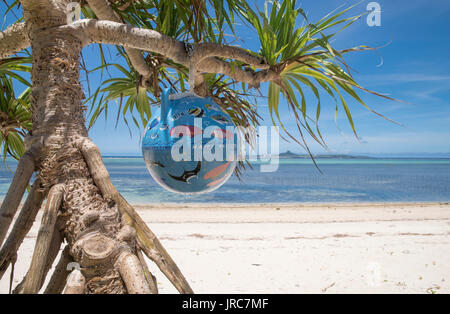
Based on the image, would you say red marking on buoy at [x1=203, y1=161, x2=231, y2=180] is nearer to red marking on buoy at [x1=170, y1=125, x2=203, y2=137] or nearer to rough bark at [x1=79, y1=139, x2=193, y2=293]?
red marking on buoy at [x1=170, y1=125, x2=203, y2=137]

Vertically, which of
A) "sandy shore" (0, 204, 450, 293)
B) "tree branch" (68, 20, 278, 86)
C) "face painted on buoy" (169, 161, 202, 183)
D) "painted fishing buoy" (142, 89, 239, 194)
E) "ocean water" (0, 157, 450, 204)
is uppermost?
"tree branch" (68, 20, 278, 86)

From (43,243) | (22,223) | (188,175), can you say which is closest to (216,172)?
(188,175)

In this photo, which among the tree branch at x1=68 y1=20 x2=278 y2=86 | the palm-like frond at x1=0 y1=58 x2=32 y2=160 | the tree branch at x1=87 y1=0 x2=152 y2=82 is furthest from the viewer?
the palm-like frond at x1=0 y1=58 x2=32 y2=160

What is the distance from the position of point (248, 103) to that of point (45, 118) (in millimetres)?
2454

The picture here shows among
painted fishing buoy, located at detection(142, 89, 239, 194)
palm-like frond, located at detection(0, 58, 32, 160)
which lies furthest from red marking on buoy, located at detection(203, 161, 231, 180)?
palm-like frond, located at detection(0, 58, 32, 160)

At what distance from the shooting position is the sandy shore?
4.36 metres

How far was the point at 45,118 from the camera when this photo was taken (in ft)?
5.66

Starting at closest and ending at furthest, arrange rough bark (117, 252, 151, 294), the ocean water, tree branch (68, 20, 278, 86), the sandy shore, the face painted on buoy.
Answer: rough bark (117, 252, 151, 294), tree branch (68, 20, 278, 86), the face painted on buoy, the sandy shore, the ocean water

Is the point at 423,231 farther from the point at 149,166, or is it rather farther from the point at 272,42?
the point at 149,166

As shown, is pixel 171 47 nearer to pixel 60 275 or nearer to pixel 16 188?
pixel 16 188

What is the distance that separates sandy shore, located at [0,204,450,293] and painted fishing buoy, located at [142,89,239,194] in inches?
104

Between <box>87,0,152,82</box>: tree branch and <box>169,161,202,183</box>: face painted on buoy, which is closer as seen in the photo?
<box>169,161,202,183</box>: face painted on buoy

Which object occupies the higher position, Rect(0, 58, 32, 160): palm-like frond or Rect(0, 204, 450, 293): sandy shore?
Rect(0, 58, 32, 160): palm-like frond

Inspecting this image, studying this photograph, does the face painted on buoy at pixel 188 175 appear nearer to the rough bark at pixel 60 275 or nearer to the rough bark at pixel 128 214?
the rough bark at pixel 128 214
